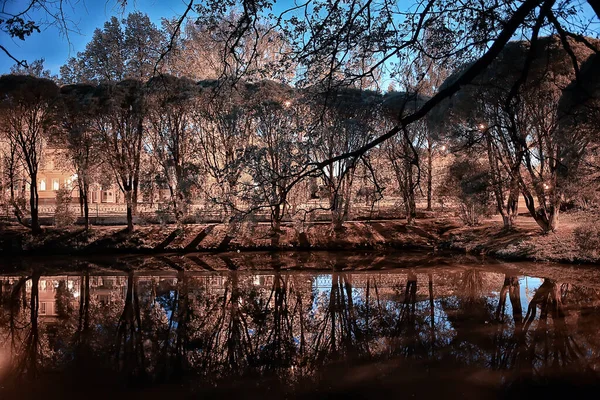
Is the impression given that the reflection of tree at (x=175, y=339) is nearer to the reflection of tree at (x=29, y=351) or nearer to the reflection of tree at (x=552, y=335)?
the reflection of tree at (x=29, y=351)

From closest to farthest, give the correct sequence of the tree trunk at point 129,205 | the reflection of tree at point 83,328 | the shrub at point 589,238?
the reflection of tree at point 83,328
the shrub at point 589,238
the tree trunk at point 129,205

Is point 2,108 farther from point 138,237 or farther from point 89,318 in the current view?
point 89,318

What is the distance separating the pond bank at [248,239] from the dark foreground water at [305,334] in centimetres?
610

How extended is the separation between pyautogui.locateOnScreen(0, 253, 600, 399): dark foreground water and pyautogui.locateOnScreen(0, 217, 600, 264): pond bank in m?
6.10

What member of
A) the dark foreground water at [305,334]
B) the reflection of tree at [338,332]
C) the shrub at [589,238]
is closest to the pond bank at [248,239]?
the shrub at [589,238]

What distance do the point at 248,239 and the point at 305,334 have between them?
48.9 feet

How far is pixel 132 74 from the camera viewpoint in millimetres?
25109

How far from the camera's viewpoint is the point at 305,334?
9.40 meters

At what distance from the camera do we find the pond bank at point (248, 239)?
22875 mm

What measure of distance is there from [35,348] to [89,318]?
2289mm

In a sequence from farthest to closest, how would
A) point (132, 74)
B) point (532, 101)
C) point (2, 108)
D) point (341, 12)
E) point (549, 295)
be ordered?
1. point (132, 74)
2. point (2, 108)
3. point (532, 101)
4. point (549, 295)
5. point (341, 12)

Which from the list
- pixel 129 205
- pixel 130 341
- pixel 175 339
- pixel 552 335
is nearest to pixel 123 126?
pixel 129 205

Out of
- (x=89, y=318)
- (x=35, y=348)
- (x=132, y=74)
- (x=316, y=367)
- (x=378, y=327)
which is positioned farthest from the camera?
(x=132, y=74)

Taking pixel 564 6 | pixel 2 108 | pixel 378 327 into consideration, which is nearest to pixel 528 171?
pixel 378 327
